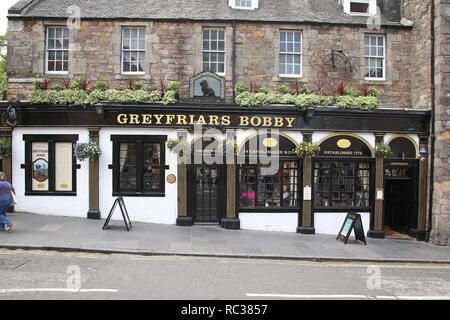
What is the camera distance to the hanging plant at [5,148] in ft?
37.8

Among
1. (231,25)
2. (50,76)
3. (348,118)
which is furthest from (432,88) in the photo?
(50,76)

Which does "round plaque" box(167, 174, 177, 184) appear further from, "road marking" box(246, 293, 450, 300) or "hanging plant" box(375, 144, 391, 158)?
"hanging plant" box(375, 144, 391, 158)

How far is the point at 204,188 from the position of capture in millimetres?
12133

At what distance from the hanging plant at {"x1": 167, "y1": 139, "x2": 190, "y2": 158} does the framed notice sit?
4454mm

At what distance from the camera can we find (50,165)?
11.9m

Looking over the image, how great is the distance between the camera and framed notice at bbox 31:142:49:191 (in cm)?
1195

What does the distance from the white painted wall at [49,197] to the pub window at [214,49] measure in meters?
4.99

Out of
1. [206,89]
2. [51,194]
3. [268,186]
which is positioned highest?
[206,89]

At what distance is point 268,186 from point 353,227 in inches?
124

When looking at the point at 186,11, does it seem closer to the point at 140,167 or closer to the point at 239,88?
the point at 239,88

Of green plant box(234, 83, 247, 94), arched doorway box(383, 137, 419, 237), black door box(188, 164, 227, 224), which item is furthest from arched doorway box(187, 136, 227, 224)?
arched doorway box(383, 137, 419, 237)

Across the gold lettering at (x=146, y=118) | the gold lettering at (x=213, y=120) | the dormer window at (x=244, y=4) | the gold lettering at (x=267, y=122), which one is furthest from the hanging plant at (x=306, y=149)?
the dormer window at (x=244, y=4)

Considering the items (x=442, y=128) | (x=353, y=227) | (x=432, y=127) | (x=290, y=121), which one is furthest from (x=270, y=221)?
(x=442, y=128)

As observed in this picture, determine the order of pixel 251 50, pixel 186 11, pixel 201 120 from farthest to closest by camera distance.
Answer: pixel 186 11 → pixel 251 50 → pixel 201 120
